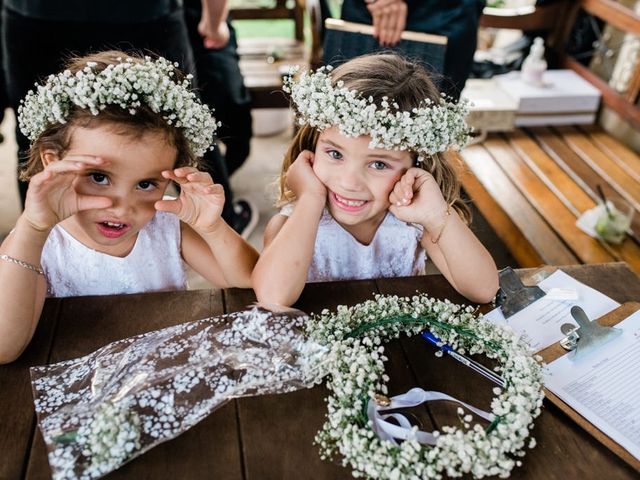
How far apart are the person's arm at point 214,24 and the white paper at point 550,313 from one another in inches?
94.7

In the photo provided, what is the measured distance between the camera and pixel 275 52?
4.57 metres

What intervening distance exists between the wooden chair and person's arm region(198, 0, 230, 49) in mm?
528

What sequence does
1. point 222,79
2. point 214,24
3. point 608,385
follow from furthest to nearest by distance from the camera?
point 222,79, point 214,24, point 608,385

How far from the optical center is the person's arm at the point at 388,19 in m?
2.80

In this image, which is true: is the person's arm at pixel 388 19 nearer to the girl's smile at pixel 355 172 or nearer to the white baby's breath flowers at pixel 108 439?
the girl's smile at pixel 355 172

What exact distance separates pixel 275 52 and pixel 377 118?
315 cm

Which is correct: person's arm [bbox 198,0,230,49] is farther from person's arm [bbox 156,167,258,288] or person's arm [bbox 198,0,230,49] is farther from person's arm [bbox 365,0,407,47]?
person's arm [bbox 156,167,258,288]


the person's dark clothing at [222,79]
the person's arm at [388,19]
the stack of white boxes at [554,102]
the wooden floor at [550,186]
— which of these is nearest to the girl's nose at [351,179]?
the person's arm at [388,19]

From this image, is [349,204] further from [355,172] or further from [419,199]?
[419,199]

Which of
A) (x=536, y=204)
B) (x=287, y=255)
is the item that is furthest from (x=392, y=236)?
(x=536, y=204)

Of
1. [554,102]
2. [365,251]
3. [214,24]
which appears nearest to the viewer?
[365,251]

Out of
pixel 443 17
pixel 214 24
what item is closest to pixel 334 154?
pixel 443 17

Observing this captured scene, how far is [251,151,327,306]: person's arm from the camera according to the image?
168 cm

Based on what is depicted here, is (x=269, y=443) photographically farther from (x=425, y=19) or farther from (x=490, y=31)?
(x=490, y=31)
